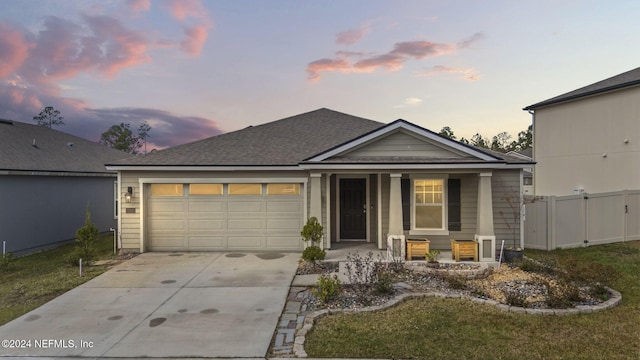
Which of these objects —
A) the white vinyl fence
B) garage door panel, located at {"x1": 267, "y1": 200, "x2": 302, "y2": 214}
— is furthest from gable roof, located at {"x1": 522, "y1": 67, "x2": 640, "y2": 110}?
garage door panel, located at {"x1": 267, "y1": 200, "x2": 302, "y2": 214}

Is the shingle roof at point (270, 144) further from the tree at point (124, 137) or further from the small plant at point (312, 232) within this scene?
the tree at point (124, 137)

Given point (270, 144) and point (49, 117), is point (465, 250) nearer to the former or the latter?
point (270, 144)

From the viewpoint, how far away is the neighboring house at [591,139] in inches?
498

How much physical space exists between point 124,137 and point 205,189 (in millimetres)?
42435

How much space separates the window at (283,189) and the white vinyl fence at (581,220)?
7.34m

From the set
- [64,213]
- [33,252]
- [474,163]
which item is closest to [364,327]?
[474,163]

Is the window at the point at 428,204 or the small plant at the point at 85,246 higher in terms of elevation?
the window at the point at 428,204

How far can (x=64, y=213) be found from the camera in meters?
12.6

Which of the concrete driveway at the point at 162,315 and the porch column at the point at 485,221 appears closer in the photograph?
the concrete driveway at the point at 162,315

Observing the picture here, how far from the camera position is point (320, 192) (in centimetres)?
974

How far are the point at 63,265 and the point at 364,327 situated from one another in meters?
8.82

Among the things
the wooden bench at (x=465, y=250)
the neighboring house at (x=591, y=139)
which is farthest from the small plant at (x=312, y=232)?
the neighboring house at (x=591, y=139)

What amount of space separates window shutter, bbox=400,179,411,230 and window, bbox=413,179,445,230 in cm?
16

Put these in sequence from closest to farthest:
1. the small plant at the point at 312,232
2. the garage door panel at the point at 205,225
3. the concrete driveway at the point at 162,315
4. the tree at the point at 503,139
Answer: the concrete driveway at the point at 162,315, the small plant at the point at 312,232, the garage door panel at the point at 205,225, the tree at the point at 503,139
